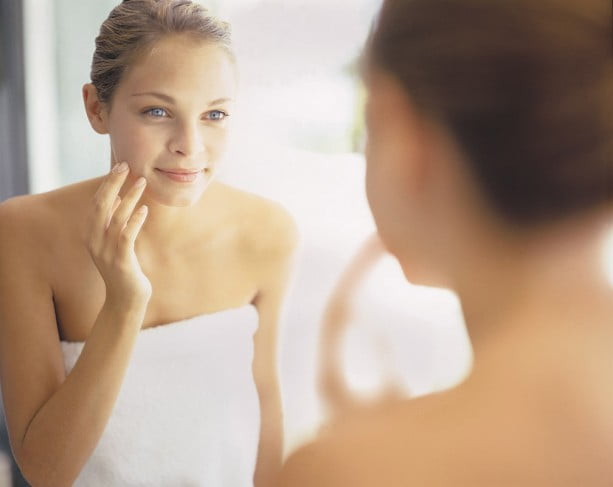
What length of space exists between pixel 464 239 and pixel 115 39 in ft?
1.37

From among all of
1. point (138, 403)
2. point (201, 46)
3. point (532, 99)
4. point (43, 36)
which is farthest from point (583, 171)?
point (43, 36)

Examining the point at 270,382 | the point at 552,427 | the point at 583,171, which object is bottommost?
the point at 270,382

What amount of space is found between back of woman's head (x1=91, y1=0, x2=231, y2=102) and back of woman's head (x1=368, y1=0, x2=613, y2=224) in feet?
1.04

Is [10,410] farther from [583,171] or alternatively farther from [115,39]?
[583,171]

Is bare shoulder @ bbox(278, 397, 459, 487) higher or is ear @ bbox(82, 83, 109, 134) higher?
ear @ bbox(82, 83, 109, 134)

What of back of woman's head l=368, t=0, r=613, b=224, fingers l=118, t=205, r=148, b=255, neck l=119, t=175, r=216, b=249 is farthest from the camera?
neck l=119, t=175, r=216, b=249

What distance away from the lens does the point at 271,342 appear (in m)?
0.74

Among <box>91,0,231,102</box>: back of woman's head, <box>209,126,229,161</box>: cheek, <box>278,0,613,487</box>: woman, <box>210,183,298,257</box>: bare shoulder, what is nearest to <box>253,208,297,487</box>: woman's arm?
<box>210,183,298,257</box>: bare shoulder

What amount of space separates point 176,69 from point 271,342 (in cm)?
31

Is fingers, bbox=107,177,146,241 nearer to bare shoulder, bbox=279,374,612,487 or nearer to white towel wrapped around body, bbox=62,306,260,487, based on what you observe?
white towel wrapped around body, bbox=62,306,260,487

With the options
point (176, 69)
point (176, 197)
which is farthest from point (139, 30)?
point (176, 197)

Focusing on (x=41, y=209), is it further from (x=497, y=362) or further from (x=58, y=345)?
(x=497, y=362)

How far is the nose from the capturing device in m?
0.64

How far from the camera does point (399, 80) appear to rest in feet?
1.18
